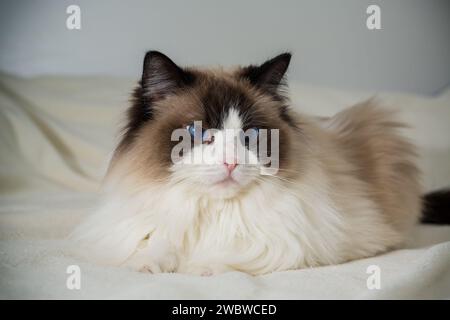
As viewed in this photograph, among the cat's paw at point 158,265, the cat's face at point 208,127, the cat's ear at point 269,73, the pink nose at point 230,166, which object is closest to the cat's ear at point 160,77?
the cat's face at point 208,127

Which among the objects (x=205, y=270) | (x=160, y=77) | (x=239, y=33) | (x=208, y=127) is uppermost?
(x=239, y=33)

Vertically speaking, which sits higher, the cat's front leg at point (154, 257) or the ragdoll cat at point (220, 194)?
the ragdoll cat at point (220, 194)

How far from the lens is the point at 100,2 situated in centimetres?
205

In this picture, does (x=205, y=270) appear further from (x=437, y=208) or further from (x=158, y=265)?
(x=437, y=208)

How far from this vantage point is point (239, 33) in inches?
84.7

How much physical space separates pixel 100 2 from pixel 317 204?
116cm

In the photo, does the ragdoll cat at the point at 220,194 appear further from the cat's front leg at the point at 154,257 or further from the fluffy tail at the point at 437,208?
the fluffy tail at the point at 437,208

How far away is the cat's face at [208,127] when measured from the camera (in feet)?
4.09

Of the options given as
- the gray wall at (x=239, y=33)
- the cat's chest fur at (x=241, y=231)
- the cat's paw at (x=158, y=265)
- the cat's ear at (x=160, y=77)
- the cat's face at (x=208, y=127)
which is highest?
the gray wall at (x=239, y=33)

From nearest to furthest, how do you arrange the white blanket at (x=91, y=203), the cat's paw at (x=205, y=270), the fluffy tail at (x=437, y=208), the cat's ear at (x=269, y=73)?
the white blanket at (x=91, y=203) < the cat's paw at (x=205, y=270) < the cat's ear at (x=269, y=73) < the fluffy tail at (x=437, y=208)

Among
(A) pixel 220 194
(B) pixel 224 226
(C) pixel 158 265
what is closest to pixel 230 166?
(A) pixel 220 194

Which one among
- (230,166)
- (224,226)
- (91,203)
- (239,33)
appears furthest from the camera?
(239,33)

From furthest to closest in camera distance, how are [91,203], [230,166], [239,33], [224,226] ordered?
[239,33] < [91,203] < [224,226] < [230,166]

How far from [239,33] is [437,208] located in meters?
0.96
